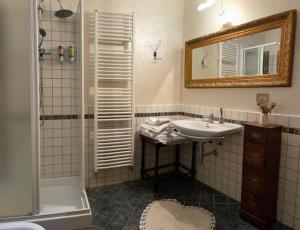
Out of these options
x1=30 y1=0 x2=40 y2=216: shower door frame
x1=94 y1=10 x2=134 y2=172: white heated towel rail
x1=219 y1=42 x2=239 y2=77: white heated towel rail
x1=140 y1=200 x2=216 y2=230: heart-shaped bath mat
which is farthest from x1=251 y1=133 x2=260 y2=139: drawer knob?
x1=30 y1=0 x2=40 y2=216: shower door frame

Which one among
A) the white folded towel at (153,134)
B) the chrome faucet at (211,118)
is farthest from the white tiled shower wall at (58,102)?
the chrome faucet at (211,118)

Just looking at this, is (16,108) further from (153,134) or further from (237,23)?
(237,23)

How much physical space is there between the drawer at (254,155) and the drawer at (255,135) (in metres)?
0.04

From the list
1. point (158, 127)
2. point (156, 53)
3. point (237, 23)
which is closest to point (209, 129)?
point (158, 127)

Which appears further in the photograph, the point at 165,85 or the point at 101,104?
the point at 165,85

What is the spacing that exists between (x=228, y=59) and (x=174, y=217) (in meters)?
1.73

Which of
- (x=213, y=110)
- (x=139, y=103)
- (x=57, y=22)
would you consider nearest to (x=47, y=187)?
(x=139, y=103)

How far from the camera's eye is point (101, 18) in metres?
2.70

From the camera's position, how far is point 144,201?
2566mm

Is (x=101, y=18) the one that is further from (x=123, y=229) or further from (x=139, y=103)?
(x=123, y=229)

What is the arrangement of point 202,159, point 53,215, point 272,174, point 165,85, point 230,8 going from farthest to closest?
point 165,85 → point 202,159 → point 230,8 → point 272,174 → point 53,215

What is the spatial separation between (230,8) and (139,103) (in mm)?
1498

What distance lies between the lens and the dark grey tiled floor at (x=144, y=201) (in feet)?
7.06

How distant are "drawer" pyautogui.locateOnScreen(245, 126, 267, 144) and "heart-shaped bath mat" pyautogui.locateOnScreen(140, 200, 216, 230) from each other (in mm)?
821
